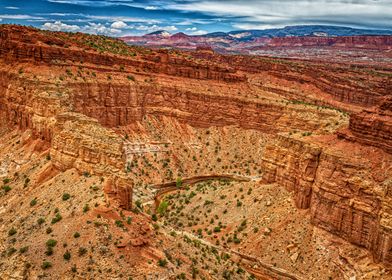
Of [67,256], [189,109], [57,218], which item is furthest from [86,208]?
[189,109]

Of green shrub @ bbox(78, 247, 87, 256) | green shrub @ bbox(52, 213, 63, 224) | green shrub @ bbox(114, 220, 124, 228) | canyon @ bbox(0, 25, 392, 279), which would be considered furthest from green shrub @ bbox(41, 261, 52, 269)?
green shrub @ bbox(114, 220, 124, 228)

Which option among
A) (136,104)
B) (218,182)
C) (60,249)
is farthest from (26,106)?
(60,249)

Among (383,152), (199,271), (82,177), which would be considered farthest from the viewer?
(383,152)

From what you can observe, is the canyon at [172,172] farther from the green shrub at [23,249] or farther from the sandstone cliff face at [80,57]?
the sandstone cliff face at [80,57]

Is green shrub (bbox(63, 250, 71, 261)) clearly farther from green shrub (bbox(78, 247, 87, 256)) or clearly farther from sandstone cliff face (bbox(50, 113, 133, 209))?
sandstone cliff face (bbox(50, 113, 133, 209))

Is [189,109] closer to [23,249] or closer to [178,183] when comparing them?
[178,183]

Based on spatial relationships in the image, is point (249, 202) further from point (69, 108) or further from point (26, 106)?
point (26, 106)

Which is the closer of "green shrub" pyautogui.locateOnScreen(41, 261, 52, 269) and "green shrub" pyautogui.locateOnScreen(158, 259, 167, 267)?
"green shrub" pyautogui.locateOnScreen(41, 261, 52, 269)
